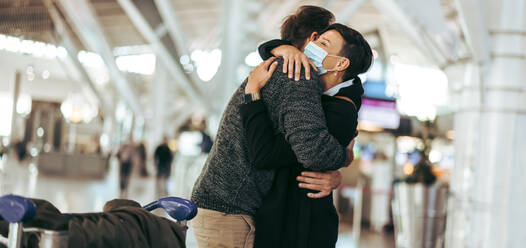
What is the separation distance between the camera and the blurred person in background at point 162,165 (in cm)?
1544

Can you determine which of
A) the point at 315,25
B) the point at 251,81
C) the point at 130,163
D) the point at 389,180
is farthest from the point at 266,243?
the point at 130,163

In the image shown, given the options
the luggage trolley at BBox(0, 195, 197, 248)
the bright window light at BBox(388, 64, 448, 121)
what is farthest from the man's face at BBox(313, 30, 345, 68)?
the bright window light at BBox(388, 64, 448, 121)

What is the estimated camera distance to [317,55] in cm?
212

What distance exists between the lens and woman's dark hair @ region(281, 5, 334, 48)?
7.73ft

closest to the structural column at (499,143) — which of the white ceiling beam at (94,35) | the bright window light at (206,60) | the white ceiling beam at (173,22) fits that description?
the white ceiling beam at (173,22)

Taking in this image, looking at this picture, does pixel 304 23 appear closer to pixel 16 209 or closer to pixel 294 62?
pixel 294 62

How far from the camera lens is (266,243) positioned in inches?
82.7

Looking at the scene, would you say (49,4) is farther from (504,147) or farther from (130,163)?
(504,147)

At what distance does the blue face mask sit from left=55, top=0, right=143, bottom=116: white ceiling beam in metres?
12.4

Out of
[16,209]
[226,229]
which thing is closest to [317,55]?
[226,229]

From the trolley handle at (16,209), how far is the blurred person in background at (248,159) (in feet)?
2.29

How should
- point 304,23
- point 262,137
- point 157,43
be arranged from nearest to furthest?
point 262,137 < point 304,23 < point 157,43

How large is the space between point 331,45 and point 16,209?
1112 millimetres

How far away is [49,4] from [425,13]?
1963cm
